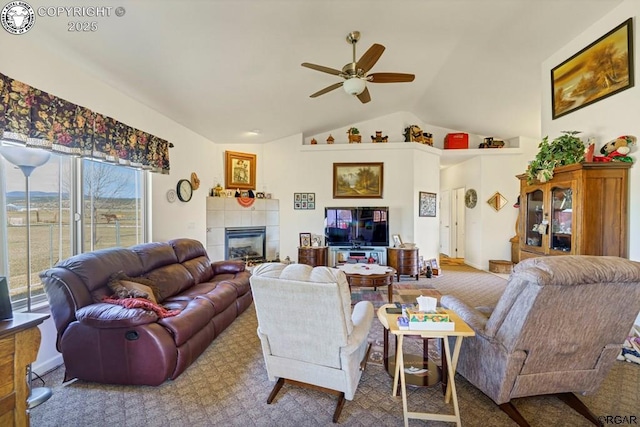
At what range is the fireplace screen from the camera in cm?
571

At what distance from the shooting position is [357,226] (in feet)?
19.5

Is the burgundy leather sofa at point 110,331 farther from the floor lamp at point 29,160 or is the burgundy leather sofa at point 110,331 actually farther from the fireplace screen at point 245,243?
the fireplace screen at point 245,243

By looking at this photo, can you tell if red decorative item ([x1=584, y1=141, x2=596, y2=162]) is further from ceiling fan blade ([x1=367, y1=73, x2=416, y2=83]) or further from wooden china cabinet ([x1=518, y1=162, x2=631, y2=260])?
ceiling fan blade ([x1=367, y1=73, x2=416, y2=83])

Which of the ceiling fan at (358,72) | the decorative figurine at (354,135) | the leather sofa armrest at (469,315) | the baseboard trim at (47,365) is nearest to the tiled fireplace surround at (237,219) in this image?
the decorative figurine at (354,135)

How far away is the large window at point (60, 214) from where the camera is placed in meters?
2.32

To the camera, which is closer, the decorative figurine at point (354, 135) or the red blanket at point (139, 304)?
the red blanket at point (139, 304)

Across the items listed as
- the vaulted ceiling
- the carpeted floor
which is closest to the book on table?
the carpeted floor

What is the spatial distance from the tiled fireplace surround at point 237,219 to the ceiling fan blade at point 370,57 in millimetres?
3764

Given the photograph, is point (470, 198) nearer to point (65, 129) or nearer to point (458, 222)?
point (458, 222)

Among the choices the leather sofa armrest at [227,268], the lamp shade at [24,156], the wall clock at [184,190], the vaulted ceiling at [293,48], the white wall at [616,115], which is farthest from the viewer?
the wall clock at [184,190]

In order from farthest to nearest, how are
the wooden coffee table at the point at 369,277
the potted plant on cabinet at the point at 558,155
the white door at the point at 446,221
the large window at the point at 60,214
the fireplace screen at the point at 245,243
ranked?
1. the white door at the point at 446,221
2. the fireplace screen at the point at 245,243
3. the wooden coffee table at the point at 369,277
4. the potted plant on cabinet at the point at 558,155
5. the large window at the point at 60,214

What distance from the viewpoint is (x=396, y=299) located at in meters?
4.33

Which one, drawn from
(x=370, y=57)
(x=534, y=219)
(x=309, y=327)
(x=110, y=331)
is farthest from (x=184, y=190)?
(x=534, y=219)

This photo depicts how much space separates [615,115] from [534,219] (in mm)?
1276
